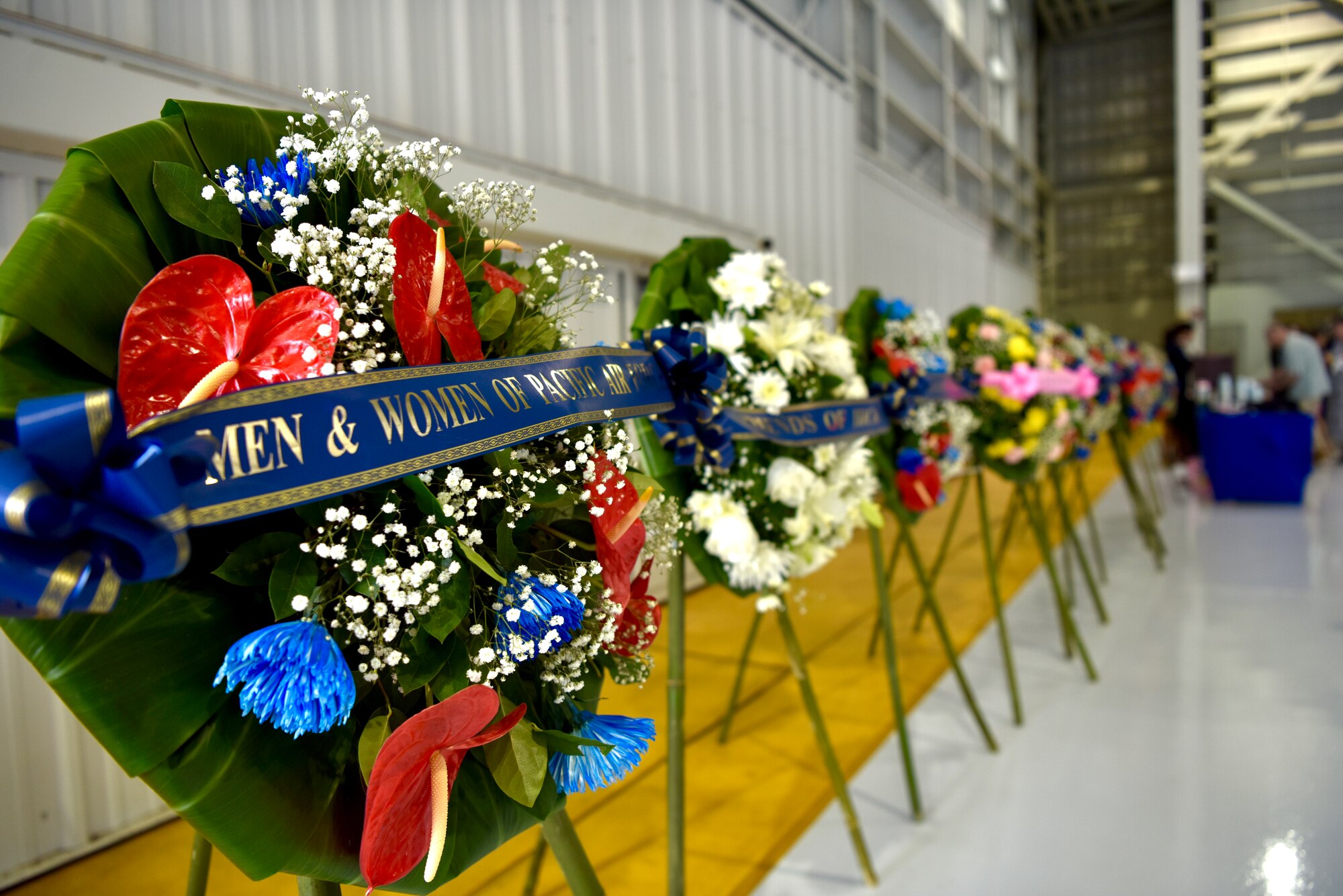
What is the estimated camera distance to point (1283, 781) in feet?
7.42

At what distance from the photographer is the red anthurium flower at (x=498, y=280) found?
0.94 m

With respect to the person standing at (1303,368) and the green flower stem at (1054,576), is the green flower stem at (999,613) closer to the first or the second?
the green flower stem at (1054,576)

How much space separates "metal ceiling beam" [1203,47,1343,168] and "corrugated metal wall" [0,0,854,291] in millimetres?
7976

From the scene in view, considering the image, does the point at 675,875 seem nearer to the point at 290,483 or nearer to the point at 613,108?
the point at 290,483

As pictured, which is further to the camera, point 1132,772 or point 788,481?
point 1132,772

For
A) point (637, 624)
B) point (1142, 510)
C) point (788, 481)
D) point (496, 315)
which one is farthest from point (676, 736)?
point (1142, 510)

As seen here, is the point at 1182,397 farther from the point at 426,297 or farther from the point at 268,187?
the point at 268,187

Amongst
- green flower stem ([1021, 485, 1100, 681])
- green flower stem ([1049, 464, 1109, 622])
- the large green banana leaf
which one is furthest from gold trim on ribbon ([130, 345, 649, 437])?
green flower stem ([1049, 464, 1109, 622])

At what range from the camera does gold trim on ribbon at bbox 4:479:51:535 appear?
0.45 metres

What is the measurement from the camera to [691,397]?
1391 millimetres

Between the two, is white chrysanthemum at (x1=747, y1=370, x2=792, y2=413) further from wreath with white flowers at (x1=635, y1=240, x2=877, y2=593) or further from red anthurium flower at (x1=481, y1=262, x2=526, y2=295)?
red anthurium flower at (x1=481, y1=262, x2=526, y2=295)

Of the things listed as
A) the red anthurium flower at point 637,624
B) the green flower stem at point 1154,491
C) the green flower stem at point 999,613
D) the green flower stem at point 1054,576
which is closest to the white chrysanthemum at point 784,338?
the red anthurium flower at point 637,624

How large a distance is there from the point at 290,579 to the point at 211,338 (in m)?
0.21

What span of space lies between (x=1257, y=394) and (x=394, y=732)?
8.27 metres
